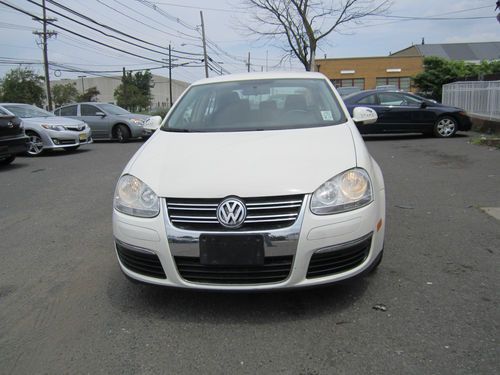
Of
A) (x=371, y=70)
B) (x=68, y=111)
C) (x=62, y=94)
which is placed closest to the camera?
(x=68, y=111)

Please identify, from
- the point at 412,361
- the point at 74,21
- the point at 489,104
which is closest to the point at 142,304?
the point at 412,361

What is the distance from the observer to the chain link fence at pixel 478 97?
13.5 meters

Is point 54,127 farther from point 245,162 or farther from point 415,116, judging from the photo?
point 245,162

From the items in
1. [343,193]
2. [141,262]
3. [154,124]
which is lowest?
[141,262]

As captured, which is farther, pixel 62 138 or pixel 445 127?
pixel 445 127

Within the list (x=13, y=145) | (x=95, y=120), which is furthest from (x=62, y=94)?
(x=13, y=145)

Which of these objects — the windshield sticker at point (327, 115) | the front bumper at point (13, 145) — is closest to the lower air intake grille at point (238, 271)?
the windshield sticker at point (327, 115)

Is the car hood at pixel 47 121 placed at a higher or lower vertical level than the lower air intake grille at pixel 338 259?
higher

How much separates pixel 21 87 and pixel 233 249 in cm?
5495

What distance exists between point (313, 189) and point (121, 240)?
127 cm

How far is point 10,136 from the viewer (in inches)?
A: 384

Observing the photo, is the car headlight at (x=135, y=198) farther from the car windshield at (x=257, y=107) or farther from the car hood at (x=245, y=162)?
A: the car windshield at (x=257, y=107)

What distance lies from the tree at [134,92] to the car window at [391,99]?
50552 millimetres

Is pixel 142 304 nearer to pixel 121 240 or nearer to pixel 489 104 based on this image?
pixel 121 240
